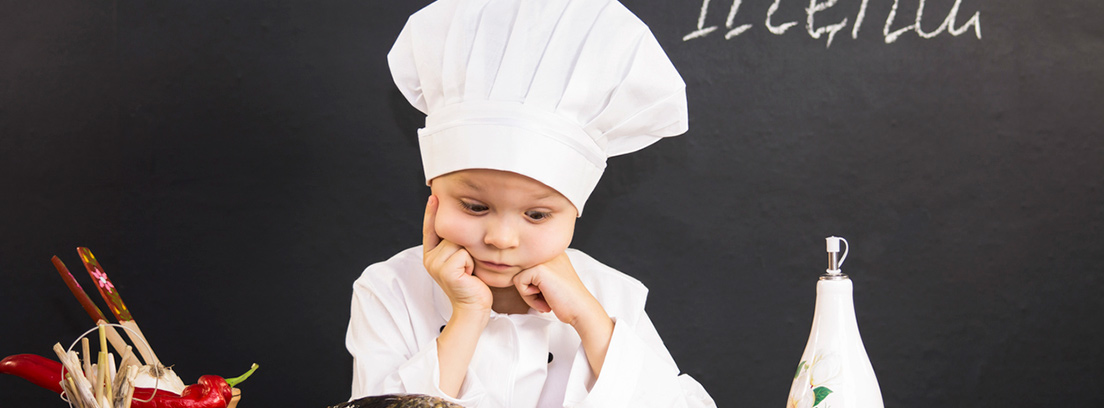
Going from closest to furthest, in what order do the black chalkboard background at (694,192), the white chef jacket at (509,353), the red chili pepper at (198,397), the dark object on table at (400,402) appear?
the dark object on table at (400,402), the red chili pepper at (198,397), the white chef jacket at (509,353), the black chalkboard background at (694,192)

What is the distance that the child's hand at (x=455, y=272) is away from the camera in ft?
3.21

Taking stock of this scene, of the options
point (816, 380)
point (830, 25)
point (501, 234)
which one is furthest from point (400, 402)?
point (830, 25)

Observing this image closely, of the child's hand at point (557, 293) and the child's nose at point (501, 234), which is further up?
the child's nose at point (501, 234)

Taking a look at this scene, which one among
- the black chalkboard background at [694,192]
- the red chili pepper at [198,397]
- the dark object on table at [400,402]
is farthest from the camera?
the black chalkboard background at [694,192]

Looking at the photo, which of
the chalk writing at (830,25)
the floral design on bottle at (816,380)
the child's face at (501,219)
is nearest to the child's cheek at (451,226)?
the child's face at (501,219)

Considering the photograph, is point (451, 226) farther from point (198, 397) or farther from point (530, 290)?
point (198, 397)

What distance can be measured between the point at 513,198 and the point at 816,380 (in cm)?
42

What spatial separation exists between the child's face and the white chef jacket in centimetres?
13

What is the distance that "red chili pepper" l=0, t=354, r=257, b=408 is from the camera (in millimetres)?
897

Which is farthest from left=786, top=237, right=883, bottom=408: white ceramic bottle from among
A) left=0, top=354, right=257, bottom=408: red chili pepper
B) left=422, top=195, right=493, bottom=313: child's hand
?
left=0, top=354, right=257, bottom=408: red chili pepper

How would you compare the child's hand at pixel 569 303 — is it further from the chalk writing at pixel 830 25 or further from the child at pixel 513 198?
the chalk writing at pixel 830 25

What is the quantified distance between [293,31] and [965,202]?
1.18 meters

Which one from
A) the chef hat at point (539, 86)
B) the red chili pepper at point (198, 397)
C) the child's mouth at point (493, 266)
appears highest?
the chef hat at point (539, 86)

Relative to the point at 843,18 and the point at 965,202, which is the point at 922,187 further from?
the point at 843,18
